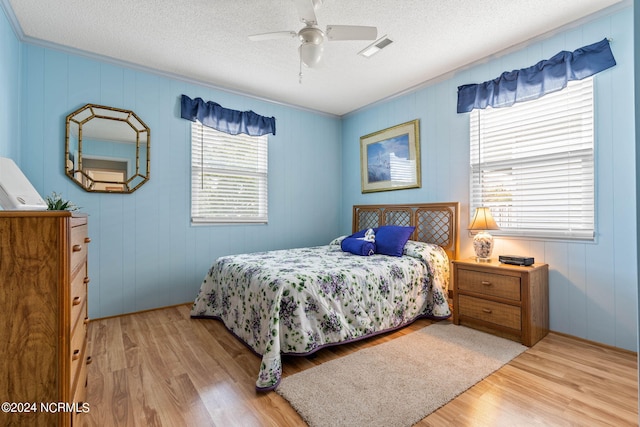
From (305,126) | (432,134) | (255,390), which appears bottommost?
(255,390)

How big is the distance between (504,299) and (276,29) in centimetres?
300

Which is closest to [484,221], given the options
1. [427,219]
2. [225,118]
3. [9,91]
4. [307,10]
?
[427,219]

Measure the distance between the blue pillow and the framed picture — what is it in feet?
2.62

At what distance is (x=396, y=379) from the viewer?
6.23 feet

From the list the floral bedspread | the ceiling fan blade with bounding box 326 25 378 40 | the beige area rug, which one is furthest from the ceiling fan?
the beige area rug

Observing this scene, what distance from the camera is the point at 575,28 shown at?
2.46 metres

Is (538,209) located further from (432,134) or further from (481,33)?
(481,33)

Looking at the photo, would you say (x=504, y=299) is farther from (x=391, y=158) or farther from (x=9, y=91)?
(x=9, y=91)

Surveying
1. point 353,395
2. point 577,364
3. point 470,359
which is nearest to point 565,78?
point 577,364

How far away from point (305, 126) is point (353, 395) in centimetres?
370

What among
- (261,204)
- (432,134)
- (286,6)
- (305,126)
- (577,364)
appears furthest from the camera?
(305,126)

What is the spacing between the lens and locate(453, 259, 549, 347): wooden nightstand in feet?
7.71

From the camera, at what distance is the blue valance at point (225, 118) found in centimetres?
347

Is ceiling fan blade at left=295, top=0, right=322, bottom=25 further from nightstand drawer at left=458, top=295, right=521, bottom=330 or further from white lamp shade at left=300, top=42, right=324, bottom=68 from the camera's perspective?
nightstand drawer at left=458, top=295, right=521, bottom=330
